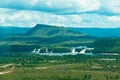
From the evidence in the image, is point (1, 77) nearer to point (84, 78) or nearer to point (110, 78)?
point (84, 78)

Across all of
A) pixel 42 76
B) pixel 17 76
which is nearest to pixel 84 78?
pixel 42 76

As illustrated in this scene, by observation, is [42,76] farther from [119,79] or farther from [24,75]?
[119,79]

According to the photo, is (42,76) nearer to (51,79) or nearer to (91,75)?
(51,79)

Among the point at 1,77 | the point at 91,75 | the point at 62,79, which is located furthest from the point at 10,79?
the point at 91,75

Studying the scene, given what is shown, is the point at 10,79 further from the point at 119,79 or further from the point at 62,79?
the point at 119,79

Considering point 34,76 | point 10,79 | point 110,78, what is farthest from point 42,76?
point 110,78

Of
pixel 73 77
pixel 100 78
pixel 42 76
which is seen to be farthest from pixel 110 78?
pixel 42 76
